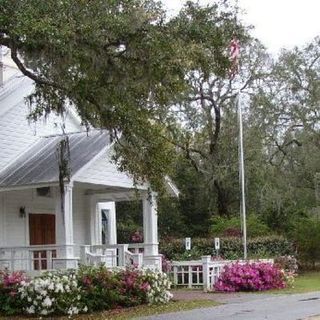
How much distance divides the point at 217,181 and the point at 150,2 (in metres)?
21.7

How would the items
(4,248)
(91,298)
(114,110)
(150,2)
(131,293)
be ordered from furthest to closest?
(4,248) → (131,293) → (91,298) → (114,110) → (150,2)

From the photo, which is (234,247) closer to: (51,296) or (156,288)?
(156,288)

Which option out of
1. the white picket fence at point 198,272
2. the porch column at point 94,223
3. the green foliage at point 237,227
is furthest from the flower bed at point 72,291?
the green foliage at point 237,227

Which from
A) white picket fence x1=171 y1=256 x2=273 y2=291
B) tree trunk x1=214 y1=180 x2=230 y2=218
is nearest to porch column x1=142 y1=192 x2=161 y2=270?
white picket fence x1=171 y1=256 x2=273 y2=291

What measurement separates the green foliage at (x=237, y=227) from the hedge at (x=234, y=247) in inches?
67.0

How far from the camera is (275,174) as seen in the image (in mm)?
35531

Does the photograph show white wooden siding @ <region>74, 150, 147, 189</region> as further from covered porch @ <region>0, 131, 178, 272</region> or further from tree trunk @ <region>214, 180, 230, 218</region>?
tree trunk @ <region>214, 180, 230, 218</region>

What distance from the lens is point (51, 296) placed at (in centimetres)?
1576

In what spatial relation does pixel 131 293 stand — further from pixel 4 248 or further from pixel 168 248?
pixel 168 248

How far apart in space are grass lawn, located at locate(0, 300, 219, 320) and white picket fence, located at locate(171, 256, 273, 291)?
3890 millimetres

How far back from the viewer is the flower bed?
15.8 metres

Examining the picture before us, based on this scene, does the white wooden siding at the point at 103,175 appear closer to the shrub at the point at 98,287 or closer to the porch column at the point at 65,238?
the porch column at the point at 65,238

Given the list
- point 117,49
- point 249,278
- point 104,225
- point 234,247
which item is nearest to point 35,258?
point 104,225

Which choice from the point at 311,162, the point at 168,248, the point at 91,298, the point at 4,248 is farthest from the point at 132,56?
the point at 311,162
